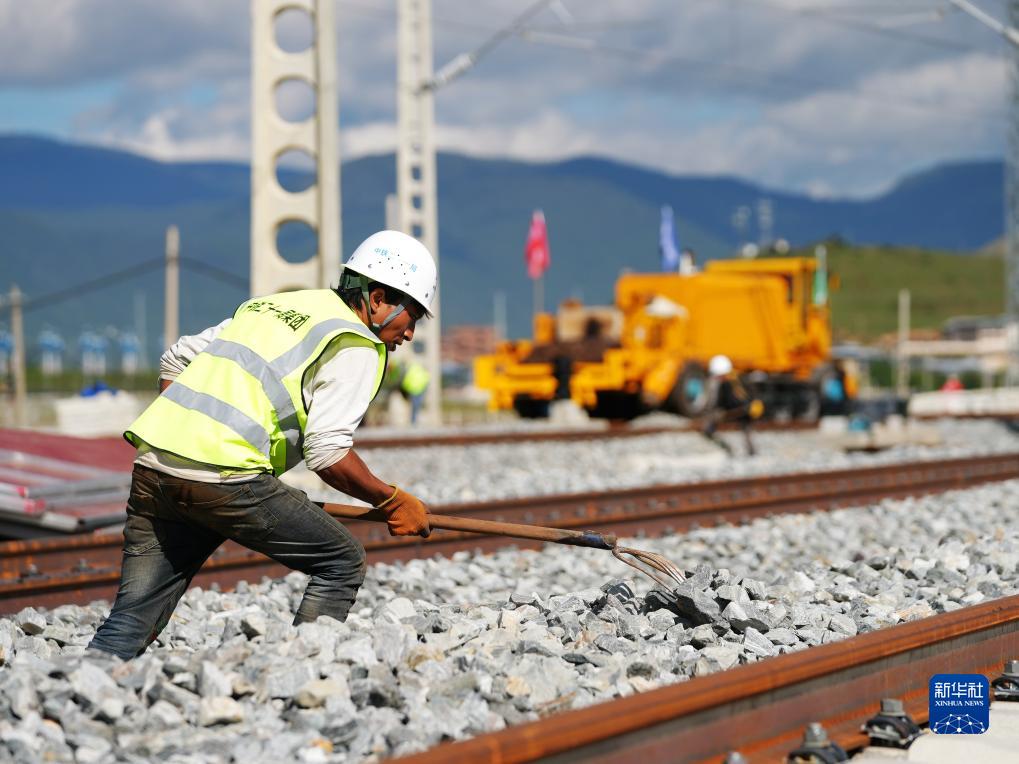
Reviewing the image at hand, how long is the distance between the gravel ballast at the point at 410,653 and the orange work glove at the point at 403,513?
355mm

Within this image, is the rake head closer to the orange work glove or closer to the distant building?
the orange work glove

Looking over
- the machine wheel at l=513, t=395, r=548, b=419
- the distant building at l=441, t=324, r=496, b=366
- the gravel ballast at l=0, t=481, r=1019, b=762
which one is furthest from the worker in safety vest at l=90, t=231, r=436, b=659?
the distant building at l=441, t=324, r=496, b=366

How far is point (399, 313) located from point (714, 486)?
8.27m

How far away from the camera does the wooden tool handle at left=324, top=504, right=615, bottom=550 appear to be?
191 inches

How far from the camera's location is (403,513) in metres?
4.70

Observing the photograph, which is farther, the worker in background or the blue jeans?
the worker in background

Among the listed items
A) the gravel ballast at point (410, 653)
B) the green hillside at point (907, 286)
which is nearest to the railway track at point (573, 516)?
the gravel ballast at point (410, 653)

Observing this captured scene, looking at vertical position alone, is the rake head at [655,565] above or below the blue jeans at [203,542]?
below

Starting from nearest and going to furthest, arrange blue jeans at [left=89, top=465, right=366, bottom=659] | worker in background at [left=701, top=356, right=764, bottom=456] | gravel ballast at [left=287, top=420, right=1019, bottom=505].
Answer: blue jeans at [left=89, top=465, right=366, bottom=659], gravel ballast at [left=287, top=420, right=1019, bottom=505], worker in background at [left=701, top=356, right=764, bottom=456]

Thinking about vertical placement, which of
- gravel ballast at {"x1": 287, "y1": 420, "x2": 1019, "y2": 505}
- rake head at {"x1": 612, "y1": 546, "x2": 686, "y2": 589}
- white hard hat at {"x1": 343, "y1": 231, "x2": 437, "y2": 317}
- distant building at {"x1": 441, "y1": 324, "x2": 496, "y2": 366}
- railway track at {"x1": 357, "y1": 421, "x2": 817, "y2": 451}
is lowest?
gravel ballast at {"x1": 287, "y1": 420, "x2": 1019, "y2": 505}

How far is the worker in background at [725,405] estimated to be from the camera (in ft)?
58.2

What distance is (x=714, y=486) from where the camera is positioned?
40.7ft

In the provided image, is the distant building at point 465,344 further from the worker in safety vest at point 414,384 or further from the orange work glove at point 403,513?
the orange work glove at point 403,513

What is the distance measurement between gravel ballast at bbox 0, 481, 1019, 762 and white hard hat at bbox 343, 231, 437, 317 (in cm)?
118
